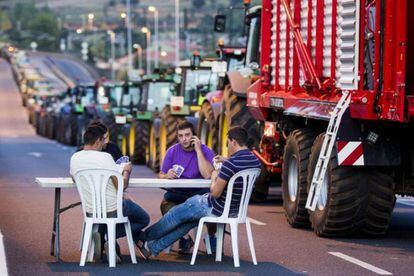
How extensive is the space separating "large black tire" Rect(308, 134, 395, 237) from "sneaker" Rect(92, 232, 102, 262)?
3.46 m

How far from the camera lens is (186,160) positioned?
16.4m

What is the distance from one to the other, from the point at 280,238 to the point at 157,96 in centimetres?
2257

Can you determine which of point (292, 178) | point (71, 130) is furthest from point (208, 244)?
point (71, 130)

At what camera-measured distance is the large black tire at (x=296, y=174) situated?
63.6ft

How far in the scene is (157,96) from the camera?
4056 centimetres

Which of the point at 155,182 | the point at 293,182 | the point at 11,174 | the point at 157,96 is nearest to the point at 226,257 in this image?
the point at 155,182

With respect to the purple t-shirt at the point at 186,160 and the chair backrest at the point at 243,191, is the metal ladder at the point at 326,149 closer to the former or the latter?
the purple t-shirt at the point at 186,160

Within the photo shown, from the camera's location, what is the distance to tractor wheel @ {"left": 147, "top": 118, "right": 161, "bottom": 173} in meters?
34.8

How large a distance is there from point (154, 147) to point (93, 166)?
20.8 m

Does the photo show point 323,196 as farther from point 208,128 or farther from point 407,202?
point 208,128

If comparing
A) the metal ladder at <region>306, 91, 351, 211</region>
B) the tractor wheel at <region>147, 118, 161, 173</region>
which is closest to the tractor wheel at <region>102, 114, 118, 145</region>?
the tractor wheel at <region>147, 118, 161, 173</region>

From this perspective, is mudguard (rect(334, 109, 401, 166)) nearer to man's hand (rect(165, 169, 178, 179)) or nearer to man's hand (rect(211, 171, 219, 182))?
man's hand (rect(165, 169, 178, 179))

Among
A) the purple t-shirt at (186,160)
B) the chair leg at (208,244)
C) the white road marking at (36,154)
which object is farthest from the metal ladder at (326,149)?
the white road marking at (36,154)

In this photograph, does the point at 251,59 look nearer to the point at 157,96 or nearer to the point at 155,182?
the point at 155,182
